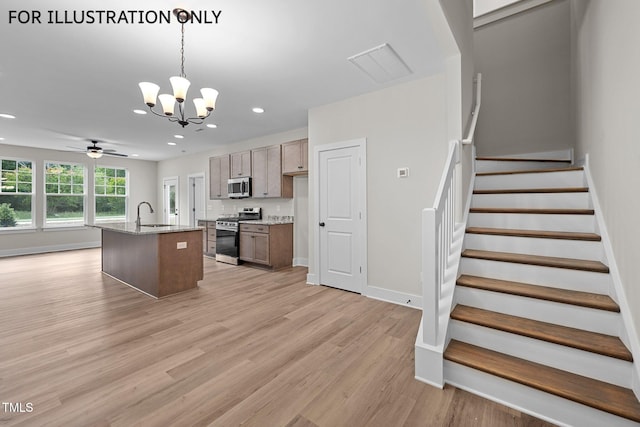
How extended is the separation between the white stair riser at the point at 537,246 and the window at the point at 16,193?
376 inches

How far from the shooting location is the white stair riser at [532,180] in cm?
255

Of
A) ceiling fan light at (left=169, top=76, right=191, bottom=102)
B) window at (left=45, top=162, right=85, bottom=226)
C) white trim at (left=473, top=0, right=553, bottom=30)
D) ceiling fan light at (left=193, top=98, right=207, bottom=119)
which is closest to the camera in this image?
ceiling fan light at (left=169, top=76, right=191, bottom=102)

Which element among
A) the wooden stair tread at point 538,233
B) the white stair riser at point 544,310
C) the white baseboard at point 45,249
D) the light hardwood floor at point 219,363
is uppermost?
the wooden stair tread at point 538,233

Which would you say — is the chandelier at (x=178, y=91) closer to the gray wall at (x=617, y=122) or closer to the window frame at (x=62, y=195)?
the gray wall at (x=617, y=122)

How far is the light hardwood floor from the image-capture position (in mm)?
1578

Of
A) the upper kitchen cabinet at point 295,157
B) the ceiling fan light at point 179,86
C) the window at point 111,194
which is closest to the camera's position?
the ceiling fan light at point 179,86

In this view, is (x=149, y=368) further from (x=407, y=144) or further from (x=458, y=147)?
(x=407, y=144)

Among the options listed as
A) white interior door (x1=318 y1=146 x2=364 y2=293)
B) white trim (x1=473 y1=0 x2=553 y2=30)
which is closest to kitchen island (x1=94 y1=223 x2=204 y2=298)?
white interior door (x1=318 y1=146 x2=364 y2=293)

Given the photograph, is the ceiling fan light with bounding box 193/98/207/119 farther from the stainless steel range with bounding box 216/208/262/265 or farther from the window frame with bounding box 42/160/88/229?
the window frame with bounding box 42/160/88/229

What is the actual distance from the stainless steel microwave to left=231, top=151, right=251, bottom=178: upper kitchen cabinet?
13 centimetres

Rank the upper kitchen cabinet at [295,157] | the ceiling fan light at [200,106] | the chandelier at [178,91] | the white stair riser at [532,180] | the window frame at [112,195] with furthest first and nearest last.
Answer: the window frame at [112,195] → the upper kitchen cabinet at [295,157] → the ceiling fan light at [200,106] → the white stair riser at [532,180] → the chandelier at [178,91]

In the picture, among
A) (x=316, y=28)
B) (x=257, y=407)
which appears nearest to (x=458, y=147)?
(x=316, y=28)

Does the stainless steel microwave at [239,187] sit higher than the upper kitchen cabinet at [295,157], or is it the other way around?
the upper kitchen cabinet at [295,157]

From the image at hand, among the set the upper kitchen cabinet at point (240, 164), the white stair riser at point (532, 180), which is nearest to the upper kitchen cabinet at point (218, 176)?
the upper kitchen cabinet at point (240, 164)
